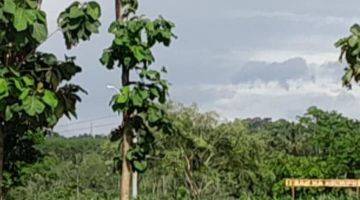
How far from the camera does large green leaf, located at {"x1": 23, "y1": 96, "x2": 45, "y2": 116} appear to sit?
4.89m

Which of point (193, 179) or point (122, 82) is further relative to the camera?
point (193, 179)

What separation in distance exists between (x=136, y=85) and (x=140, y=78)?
0.07 metres

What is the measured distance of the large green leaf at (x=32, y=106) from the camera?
4.89m

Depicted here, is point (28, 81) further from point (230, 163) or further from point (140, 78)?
point (230, 163)

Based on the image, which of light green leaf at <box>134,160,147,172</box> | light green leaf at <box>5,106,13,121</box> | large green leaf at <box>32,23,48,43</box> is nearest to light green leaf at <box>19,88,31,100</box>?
light green leaf at <box>5,106,13,121</box>

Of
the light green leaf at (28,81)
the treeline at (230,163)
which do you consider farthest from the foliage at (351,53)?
the treeline at (230,163)

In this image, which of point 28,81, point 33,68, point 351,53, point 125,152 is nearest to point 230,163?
point 351,53

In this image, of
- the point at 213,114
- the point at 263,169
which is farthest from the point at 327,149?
the point at 213,114

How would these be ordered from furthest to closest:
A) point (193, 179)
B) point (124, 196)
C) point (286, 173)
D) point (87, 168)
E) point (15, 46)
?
point (87, 168) < point (286, 173) < point (193, 179) < point (124, 196) < point (15, 46)

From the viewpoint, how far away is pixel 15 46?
519 centimetres

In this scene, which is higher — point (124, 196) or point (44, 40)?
point (44, 40)

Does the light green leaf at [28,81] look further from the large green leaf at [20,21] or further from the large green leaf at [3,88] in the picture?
the large green leaf at [20,21]

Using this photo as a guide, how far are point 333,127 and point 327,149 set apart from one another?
1059 millimetres

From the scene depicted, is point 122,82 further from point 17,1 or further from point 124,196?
point 17,1
